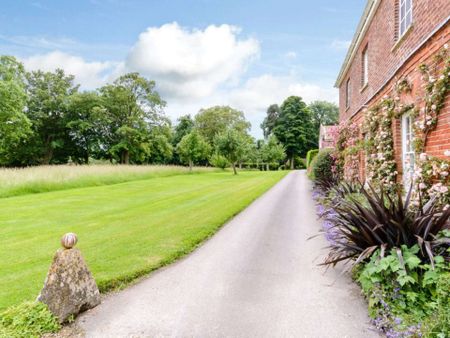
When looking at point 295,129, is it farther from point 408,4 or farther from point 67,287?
point 67,287

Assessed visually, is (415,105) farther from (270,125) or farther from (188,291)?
(270,125)

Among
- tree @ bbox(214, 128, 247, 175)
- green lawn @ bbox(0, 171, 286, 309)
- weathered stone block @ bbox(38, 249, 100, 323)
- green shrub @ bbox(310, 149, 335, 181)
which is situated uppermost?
tree @ bbox(214, 128, 247, 175)

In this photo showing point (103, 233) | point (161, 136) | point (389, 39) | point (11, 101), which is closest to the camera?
point (103, 233)

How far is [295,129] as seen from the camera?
51.7 m

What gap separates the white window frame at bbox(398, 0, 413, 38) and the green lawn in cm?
652

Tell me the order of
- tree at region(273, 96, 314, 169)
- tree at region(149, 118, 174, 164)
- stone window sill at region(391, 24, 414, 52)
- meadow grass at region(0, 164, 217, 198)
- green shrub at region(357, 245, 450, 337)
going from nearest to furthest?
Answer: green shrub at region(357, 245, 450, 337) → stone window sill at region(391, 24, 414, 52) → meadow grass at region(0, 164, 217, 198) → tree at region(149, 118, 174, 164) → tree at region(273, 96, 314, 169)

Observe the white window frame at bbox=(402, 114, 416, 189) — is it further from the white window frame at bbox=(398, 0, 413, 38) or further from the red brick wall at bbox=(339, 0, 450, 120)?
the white window frame at bbox=(398, 0, 413, 38)

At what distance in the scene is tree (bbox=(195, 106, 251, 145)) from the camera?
5059 centimetres

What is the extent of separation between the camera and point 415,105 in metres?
5.36

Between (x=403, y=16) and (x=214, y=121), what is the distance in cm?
4473

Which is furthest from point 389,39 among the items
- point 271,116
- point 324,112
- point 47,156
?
point 324,112

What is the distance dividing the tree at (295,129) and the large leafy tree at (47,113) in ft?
117

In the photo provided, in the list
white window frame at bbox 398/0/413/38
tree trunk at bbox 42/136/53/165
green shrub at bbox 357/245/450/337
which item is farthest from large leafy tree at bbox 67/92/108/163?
green shrub at bbox 357/245/450/337

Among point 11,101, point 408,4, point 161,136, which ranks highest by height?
point 11,101
